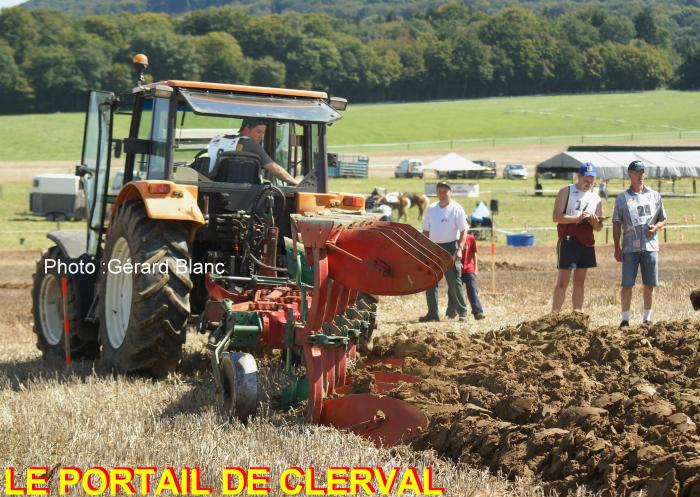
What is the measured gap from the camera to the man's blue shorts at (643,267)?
10625 mm

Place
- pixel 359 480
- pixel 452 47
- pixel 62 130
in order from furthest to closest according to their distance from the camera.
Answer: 1. pixel 452 47
2. pixel 62 130
3. pixel 359 480

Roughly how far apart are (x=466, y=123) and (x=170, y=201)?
91.7 m

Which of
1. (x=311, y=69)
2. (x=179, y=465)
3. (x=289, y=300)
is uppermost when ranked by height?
(x=311, y=69)

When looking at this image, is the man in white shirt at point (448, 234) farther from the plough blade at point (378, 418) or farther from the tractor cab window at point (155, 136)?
the plough blade at point (378, 418)

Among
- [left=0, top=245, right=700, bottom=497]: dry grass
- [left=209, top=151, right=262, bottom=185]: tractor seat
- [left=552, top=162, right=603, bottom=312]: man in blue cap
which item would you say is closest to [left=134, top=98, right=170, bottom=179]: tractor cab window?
[left=209, top=151, right=262, bottom=185]: tractor seat

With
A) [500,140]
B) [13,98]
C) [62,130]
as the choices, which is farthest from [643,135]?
[13,98]

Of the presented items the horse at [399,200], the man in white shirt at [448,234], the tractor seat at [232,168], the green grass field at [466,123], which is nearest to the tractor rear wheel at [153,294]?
the tractor seat at [232,168]

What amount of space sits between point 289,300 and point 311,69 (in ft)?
392

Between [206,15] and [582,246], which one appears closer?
[582,246]

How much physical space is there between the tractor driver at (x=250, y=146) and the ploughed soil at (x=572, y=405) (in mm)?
1719

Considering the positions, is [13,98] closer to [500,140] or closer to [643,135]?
[500,140]

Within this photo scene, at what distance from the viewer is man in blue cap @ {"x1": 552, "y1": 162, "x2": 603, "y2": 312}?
11125 millimetres

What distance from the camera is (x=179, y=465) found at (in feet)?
17.8

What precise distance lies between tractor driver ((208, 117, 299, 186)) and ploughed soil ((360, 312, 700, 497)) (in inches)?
67.7
